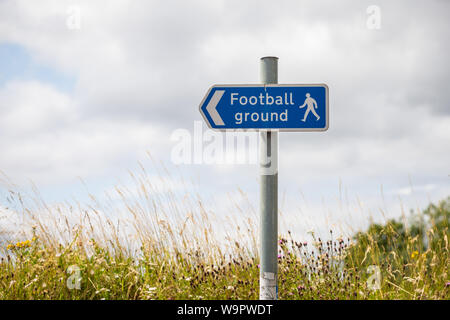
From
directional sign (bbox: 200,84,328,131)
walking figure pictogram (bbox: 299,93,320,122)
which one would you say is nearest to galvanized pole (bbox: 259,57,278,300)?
directional sign (bbox: 200,84,328,131)

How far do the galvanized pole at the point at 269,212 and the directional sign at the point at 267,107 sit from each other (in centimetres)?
14

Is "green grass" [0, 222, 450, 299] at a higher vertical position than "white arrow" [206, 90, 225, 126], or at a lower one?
lower

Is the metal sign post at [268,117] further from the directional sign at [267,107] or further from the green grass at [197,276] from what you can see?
the green grass at [197,276]

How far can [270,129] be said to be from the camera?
3.24 metres

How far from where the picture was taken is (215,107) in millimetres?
3295

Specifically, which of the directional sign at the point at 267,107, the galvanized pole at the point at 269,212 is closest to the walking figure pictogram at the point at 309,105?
the directional sign at the point at 267,107

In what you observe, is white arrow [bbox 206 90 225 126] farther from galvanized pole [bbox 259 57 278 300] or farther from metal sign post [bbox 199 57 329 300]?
galvanized pole [bbox 259 57 278 300]

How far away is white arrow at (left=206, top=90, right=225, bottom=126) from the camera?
10.8 ft

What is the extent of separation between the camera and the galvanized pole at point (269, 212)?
3250 mm

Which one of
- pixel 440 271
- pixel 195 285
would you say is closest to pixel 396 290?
pixel 440 271
